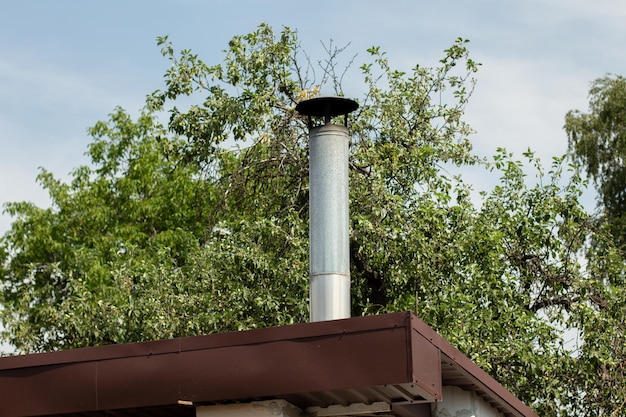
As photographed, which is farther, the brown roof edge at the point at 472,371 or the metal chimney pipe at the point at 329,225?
the metal chimney pipe at the point at 329,225

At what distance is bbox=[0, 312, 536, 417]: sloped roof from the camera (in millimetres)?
6340

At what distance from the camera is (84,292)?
19.0 meters

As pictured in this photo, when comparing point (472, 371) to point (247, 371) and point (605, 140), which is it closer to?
point (247, 371)

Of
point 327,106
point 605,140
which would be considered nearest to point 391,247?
point 327,106

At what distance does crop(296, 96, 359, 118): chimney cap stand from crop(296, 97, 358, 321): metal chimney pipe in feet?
1.17

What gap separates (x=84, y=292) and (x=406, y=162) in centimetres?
618

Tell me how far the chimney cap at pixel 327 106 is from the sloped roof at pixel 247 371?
3.08m

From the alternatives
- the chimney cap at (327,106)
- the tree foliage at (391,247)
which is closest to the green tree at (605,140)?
the tree foliage at (391,247)

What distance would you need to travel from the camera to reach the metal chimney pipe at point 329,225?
8.37m

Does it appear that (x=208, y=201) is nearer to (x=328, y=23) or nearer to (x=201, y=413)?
(x=328, y=23)

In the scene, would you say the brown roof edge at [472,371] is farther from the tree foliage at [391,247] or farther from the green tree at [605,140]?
the green tree at [605,140]

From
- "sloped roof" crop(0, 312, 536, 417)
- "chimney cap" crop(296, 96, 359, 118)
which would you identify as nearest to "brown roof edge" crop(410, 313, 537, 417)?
"sloped roof" crop(0, 312, 536, 417)

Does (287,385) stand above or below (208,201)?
below

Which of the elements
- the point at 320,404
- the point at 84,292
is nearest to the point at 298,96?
A: the point at 84,292
